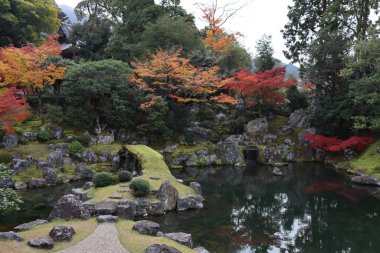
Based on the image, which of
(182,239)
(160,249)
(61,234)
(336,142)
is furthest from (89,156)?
(336,142)

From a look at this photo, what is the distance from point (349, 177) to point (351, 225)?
11371mm

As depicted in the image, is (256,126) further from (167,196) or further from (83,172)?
(167,196)

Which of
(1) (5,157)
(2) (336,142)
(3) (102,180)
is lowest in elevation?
(3) (102,180)

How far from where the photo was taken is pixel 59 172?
25953 millimetres

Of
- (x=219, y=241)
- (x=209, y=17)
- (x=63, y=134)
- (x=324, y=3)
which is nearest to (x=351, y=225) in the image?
(x=219, y=241)

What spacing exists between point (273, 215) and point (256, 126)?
62.1 ft

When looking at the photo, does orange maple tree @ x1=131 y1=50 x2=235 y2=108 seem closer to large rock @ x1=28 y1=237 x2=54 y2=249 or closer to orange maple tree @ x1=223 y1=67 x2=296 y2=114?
orange maple tree @ x1=223 y1=67 x2=296 y2=114

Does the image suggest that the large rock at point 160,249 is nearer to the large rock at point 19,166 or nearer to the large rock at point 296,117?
the large rock at point 19,166

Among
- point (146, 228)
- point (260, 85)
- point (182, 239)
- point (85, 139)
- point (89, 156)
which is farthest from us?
point (260, 85)

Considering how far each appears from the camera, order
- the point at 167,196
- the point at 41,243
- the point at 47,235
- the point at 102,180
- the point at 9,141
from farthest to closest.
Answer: the point at 9,141 → the point at 102,180 → the point at 167,196 → the point at 47,235 → the point at 41,243

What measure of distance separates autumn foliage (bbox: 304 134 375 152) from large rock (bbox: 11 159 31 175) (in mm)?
24500

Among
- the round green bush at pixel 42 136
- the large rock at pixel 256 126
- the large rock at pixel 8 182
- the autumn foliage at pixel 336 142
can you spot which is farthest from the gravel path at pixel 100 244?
the large rock at pixel 256 126

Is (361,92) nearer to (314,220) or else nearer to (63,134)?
(314,220)

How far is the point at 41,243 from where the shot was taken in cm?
1159
